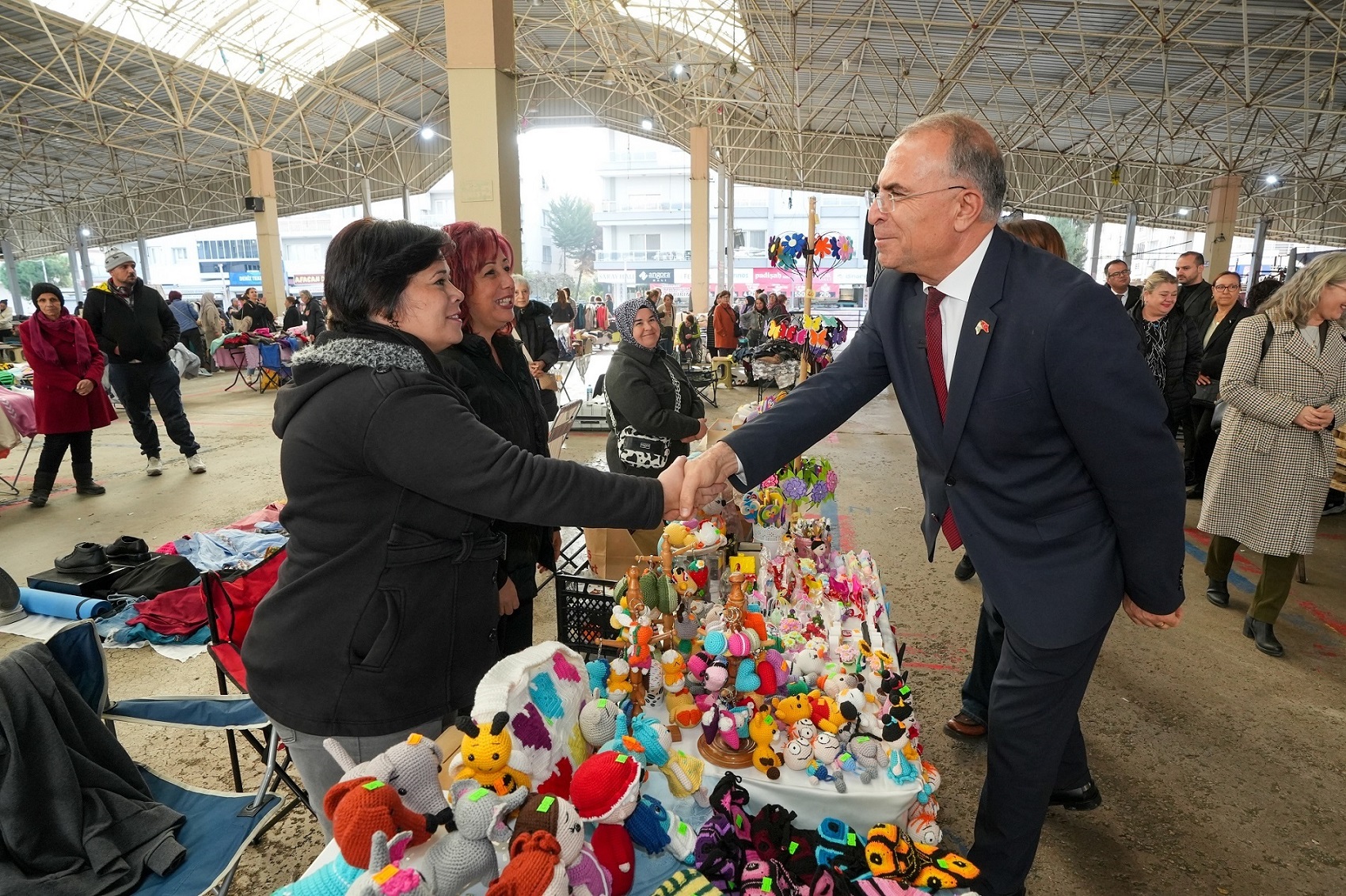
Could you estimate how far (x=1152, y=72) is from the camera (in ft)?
47.4

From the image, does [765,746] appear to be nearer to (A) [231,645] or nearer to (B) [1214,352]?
(A) [231,645]

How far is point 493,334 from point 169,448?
7.14 meters

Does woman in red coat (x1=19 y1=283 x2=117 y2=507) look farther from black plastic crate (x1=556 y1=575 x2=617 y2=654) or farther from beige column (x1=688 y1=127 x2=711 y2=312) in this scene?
beige column (x1=688 y1=127 x2=711 y2=312)

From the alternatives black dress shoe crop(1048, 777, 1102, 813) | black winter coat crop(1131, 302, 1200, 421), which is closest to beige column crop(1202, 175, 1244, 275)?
black winter coat crop(1131, 302, 1200, 421)

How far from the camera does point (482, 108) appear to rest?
666 centimetres

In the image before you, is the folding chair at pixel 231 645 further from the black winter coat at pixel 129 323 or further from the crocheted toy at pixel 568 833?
the black winter coat at pixel 129 323

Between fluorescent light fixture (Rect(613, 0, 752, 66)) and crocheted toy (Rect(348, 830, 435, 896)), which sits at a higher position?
fluorescent light fixture (Rect(613, 0, 752, 66))

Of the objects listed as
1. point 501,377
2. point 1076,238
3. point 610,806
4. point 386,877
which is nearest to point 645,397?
point 501,377

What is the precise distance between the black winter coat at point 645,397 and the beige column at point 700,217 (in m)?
14.3

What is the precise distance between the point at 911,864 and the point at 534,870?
76 centimetres

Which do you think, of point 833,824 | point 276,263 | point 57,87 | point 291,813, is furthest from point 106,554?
point 57,87

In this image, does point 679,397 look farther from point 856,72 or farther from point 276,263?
point 276,263

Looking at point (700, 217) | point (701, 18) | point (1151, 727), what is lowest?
point (1151, 727)

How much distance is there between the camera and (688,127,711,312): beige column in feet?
55.8
